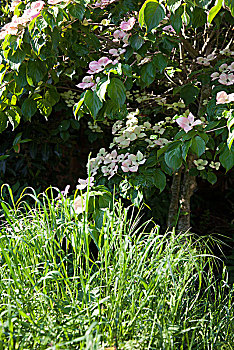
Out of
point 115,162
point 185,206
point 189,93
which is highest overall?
point 189,93

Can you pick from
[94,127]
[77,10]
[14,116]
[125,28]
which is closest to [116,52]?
[125,28]

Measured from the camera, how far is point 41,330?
43.5 inches

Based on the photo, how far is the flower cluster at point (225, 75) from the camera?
1703 millimetres

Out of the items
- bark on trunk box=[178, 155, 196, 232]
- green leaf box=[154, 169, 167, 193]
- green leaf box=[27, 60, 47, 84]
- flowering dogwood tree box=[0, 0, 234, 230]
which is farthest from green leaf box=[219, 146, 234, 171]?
green leaf box=[27, 60, 47, 84]

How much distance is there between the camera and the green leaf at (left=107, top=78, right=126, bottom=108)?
1.44 metres

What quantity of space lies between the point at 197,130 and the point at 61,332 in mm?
861

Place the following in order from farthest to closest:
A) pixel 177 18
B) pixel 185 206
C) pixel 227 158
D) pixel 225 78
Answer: pixel 185 206
pixel 225 78
pixel 227 158
pixel 177 18

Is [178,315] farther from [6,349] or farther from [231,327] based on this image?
[6,349]

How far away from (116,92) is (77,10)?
0.32 metres

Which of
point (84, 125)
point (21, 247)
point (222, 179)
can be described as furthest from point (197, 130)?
point (222, 179)

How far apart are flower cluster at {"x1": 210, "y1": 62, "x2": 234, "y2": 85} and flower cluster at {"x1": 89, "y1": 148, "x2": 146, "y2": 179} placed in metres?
0.47

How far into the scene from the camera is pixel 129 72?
1.50m

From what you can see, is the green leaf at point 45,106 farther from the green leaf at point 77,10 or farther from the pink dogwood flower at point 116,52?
the green leaf at point 77,10

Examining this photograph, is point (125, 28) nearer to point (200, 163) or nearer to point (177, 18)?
point (177, 18)
